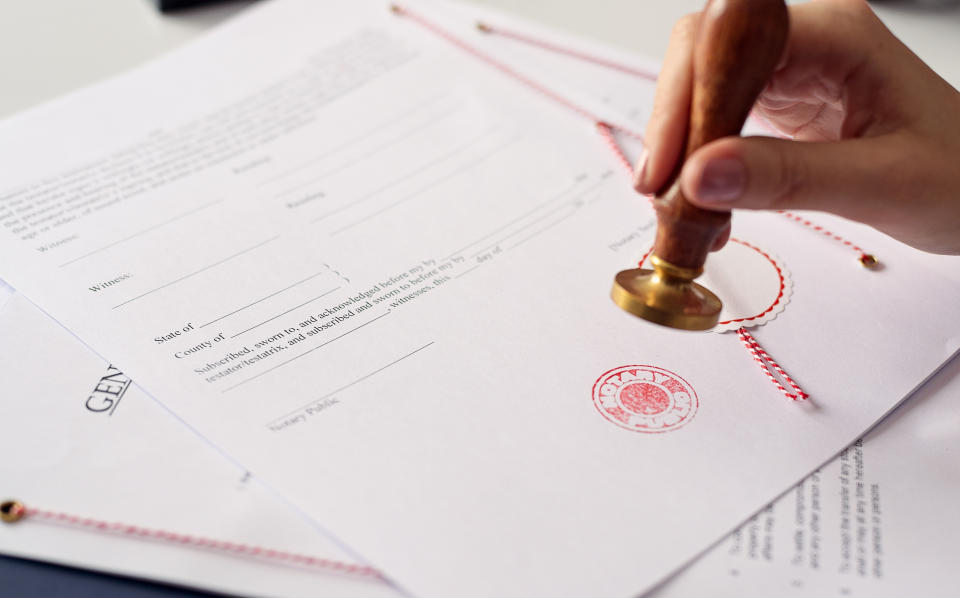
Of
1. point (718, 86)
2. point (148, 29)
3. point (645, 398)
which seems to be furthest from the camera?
point (148, 29)

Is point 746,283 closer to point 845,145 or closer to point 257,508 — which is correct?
point 845,145

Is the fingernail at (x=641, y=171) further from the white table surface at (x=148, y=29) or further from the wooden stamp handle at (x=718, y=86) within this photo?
the white table surface at (x=148, y=29)

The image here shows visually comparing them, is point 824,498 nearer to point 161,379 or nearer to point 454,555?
point 454,555

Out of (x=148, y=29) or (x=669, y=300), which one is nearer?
(x=669, y=300)

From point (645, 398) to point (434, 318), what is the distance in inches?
5.8

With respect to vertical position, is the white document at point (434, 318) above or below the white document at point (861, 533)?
above

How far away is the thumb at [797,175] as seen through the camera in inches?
17.0

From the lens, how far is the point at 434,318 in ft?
1.88

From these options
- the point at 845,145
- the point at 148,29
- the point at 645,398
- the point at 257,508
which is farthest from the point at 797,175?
the point at 148,29

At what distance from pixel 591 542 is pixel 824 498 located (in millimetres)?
140

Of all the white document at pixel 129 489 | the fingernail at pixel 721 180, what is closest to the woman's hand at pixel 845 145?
the fingernail at pixel 721 180

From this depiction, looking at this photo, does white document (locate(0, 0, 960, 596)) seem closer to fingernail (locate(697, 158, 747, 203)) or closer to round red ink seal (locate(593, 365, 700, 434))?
round red ink seal (locate(593, 365, 700, 434))

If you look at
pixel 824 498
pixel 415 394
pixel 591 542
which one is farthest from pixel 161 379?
pixel 824 498

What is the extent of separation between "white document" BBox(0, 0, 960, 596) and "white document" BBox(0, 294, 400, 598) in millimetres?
14
